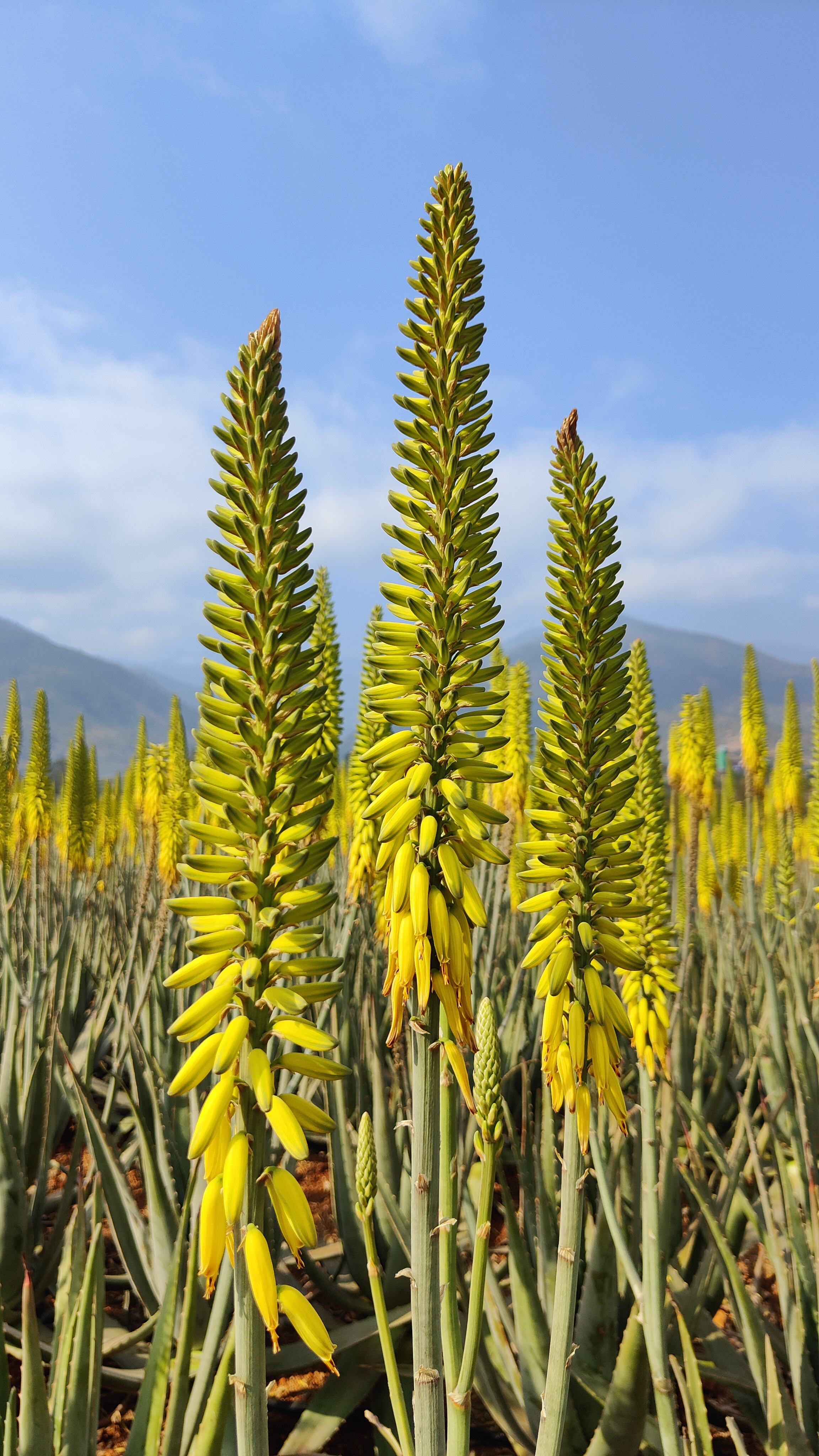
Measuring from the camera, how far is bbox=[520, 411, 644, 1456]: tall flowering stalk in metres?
1.59

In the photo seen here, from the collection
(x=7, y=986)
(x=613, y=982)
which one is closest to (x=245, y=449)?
(x=7, y=986)

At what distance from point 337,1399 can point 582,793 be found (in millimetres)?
2136

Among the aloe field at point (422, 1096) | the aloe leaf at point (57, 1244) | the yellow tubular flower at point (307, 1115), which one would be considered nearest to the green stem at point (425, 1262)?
the aloe field at point (422, 1096)

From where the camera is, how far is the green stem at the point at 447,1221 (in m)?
1.25

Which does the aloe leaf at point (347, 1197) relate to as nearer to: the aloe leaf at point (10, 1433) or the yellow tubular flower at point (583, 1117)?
the aloe leaf at point (10, 1433)

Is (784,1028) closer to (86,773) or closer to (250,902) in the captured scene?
(250,902)

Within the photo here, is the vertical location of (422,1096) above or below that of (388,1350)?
above

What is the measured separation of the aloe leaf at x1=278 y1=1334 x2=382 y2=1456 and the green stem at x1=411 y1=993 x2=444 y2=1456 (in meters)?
1.20

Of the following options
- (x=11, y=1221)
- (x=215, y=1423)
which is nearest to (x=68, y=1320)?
(x=215, y=1423)

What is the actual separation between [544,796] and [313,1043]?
746mm

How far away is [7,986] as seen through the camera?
3.94m

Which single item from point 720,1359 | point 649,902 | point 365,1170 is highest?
point 649,902

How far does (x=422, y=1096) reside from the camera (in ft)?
3.99

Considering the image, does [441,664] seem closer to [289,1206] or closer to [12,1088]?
[289,1206]
